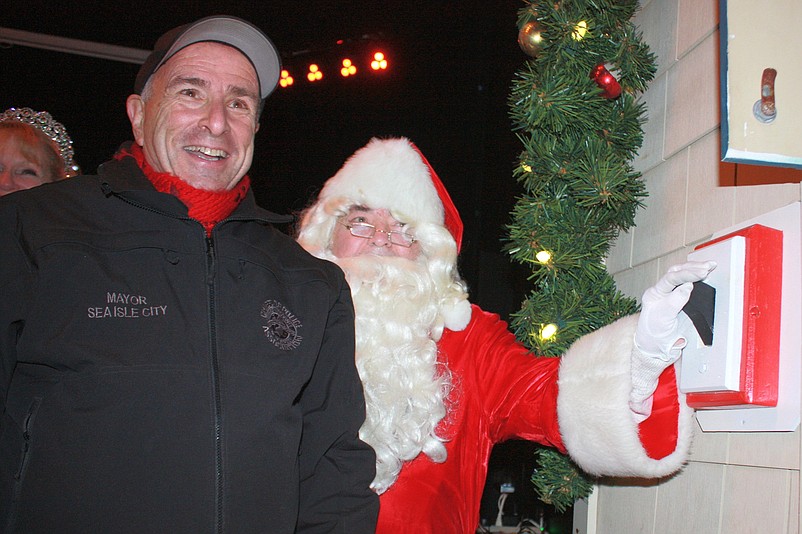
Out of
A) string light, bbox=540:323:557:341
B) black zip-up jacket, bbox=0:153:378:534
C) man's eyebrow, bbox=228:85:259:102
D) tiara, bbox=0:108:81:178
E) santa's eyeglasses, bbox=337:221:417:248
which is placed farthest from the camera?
tiara, bbox=0:108:81:178

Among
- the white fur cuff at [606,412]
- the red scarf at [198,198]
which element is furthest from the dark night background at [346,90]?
the red scarf at [198,198]

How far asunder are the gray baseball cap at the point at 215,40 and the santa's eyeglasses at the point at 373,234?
33.2 inches

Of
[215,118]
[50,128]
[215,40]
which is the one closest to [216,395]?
[215,118]

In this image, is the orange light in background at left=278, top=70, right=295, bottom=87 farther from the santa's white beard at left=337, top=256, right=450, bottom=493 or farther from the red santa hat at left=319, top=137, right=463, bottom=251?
the santa's white beard at left=337, top=256, right=450, bottom=493

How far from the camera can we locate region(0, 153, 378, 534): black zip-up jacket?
1425mm

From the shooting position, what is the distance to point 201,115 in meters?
1.89

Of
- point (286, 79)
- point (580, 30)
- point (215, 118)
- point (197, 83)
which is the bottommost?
point (215, 118)

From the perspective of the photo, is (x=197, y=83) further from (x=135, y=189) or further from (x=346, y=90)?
(x=346, y=90)

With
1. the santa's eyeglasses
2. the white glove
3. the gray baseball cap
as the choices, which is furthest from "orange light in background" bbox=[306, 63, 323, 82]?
the white glove

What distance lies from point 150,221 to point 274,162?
14.3 ft

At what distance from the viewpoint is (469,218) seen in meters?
Result: 5.74

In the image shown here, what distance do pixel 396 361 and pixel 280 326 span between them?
34.6 inches

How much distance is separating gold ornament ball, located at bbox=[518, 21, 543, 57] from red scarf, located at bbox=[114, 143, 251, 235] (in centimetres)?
108

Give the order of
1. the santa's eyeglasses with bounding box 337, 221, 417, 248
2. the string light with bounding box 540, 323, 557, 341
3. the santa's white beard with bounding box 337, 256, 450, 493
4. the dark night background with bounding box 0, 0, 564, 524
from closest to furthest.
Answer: the string light with bounding box 540, 323, 557, 341 < the santa's white beard with bounding box 337, 256, 450, 493 < the santa's eyeglasses with bounding box 337, 221, 417, 248 < the dark night background with bounding box 0, 0, 564, 524
